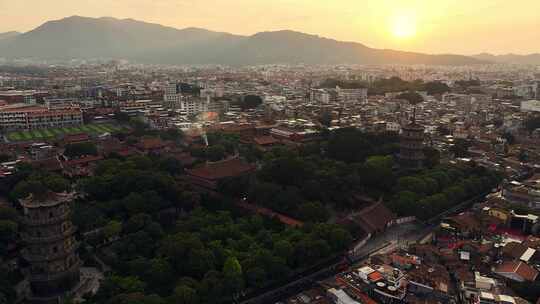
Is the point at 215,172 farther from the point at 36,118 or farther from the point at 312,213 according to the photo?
the point at 36,118

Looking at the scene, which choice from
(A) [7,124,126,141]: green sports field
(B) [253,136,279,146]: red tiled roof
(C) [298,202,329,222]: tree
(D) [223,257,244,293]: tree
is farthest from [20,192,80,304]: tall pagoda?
(A) [7,124,126,141]: green sports field

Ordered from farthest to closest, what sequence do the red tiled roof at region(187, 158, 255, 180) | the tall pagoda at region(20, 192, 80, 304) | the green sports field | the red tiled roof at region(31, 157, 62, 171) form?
the green sports field
the red tiled roof at region(31, 157, 62, 171)
the red tiled roof at region(187, 158, 255, 180)
the tall pagoda at region(20, 192, 80, 304)

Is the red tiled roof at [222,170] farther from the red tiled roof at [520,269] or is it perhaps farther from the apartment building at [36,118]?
the apartment building at [36,118]

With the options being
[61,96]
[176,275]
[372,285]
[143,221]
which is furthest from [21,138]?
[372,285]

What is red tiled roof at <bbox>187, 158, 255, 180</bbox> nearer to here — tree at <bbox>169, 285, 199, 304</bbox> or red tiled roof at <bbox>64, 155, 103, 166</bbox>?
red tiled roof at <bbox>64, 155, 103, 166</bbox>

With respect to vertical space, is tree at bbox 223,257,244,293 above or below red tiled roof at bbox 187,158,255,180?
below

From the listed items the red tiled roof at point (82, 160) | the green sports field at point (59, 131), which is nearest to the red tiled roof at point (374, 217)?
the red tiled roof at point (82, 160)

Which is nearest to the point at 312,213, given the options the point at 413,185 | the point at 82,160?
the point at 413,185
